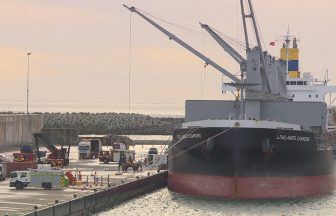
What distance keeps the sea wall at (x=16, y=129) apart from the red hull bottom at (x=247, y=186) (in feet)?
168

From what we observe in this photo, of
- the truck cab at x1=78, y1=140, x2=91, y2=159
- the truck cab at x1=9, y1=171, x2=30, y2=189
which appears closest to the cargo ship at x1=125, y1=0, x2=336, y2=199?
the truck cab at x1=9, y1=171, x2=30, y2=189

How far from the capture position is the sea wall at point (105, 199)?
45.8 meters

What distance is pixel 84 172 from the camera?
7456 centimetres

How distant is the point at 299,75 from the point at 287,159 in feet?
139

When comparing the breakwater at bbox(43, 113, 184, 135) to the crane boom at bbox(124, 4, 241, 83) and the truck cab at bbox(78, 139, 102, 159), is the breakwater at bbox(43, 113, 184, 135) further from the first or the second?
the crane boom at bbox(124, 4, 241, 83)

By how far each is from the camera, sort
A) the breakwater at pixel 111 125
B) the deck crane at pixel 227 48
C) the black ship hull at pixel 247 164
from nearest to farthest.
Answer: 1. the black ship hull at pixel 247 164
2. the deck crane at pixel 227 48
3. the breakwater at pixel 111 125

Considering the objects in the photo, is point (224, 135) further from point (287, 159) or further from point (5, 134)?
point (5, 134)

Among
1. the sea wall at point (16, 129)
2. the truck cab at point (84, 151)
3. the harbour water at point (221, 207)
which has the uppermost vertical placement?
the sea wall at point (16, 129)

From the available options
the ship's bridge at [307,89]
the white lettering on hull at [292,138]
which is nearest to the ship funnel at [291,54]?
the ship's bridge at [307,89]

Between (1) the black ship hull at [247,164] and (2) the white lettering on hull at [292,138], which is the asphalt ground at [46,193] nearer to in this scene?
(1) the black ship hull at [247,164]

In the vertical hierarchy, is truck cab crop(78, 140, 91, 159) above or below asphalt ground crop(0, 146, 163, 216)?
above

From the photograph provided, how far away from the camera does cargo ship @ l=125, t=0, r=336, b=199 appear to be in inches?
2346

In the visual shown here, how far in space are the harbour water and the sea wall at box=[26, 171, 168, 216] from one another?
0.59 m

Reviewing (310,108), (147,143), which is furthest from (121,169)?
(147,143)
